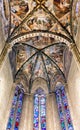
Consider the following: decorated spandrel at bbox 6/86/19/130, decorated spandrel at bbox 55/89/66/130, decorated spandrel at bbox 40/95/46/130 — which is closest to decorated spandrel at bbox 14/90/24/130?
decorated spandrel at bbox 6/86/19/130

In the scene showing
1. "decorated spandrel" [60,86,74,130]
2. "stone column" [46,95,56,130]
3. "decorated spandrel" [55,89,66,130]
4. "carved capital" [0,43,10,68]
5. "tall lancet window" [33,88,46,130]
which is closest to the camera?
"carved capital" [0,43,10,68]

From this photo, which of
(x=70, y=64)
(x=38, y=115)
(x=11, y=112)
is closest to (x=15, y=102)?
(x=11, y=112)

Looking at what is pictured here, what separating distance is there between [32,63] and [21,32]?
13.3 feet

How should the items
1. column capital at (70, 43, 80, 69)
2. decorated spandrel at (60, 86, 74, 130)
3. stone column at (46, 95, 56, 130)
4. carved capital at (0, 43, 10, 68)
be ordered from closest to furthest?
carved capital at (0, 43, 10, 68), column capital at (70, 43, 80, 69), decorated spandrel at (60, 86, 74, 130), stone column at (46, 95, 56, 130)

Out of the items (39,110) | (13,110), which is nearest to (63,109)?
(39,110)

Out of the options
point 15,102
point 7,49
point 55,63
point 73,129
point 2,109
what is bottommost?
point 73,129

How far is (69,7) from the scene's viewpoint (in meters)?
13.3

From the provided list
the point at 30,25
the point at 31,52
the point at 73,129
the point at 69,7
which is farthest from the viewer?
the point at 31,52

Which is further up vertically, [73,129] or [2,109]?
[2,109]

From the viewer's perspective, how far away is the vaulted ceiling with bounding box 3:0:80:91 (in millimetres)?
13500

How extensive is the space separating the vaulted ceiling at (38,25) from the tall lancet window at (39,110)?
2209mm

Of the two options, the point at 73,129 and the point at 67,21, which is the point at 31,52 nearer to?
the point at 67,21

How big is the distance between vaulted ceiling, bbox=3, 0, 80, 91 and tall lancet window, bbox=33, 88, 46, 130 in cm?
221

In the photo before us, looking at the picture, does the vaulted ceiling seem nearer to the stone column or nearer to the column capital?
the column capital
